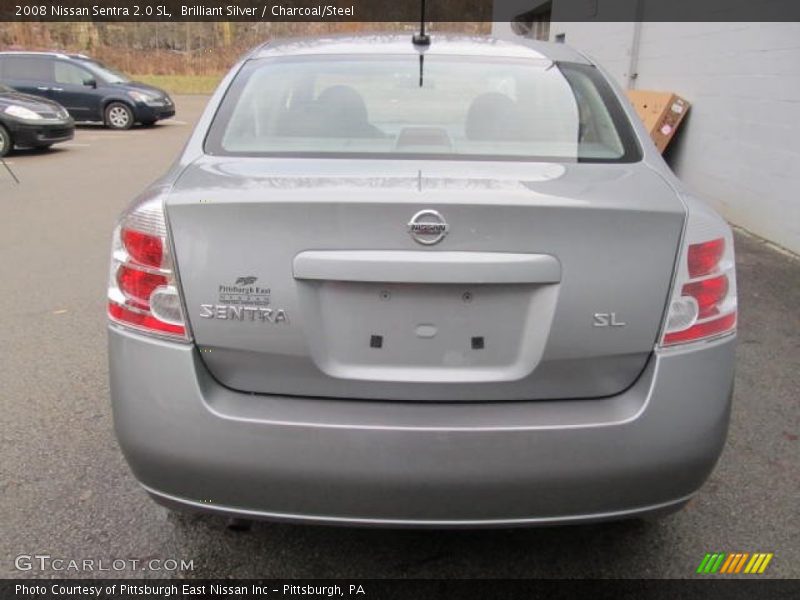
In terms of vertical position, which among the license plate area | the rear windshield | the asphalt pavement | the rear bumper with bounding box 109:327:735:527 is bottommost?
the asphalt pavement

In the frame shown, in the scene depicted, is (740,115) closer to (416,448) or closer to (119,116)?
(416,448)

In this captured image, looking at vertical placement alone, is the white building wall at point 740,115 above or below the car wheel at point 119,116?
above

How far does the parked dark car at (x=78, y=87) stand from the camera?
1802 cm

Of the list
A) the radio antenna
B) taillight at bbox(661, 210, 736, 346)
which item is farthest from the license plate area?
the radio antenna

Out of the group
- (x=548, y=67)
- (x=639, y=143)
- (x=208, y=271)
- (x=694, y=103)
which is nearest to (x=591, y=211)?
(x=639, y=143)

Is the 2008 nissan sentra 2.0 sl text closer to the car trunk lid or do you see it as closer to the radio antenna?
the car trunk lid

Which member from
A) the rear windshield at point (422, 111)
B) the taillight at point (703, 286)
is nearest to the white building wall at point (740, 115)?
the rear windshield at point (422, 111)

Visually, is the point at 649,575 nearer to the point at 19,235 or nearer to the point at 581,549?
the point at 581,549

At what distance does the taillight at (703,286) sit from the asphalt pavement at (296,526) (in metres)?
0.93

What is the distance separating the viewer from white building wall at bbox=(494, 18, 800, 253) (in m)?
6.60

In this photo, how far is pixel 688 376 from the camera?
1968 millimetres

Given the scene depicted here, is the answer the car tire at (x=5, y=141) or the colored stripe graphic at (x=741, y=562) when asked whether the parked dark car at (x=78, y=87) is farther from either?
the colored stripe graphic at (x=741, y=562)

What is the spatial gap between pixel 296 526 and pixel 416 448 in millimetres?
965

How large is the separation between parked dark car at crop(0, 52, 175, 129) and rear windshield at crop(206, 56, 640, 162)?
17.1m
